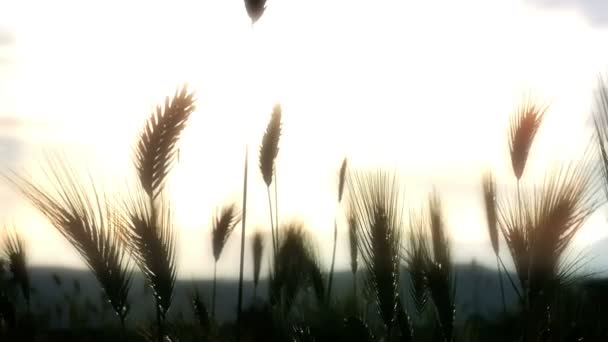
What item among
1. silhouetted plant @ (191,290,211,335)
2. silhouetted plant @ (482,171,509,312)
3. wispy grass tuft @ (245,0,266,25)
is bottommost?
silhouetted plant @ (191,290,211,335)

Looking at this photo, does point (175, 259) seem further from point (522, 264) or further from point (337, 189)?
point (337, 189)

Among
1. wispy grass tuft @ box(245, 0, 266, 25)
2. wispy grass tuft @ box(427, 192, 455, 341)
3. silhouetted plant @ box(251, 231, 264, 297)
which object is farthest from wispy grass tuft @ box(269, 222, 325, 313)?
wispy grass tuft @ box(245, 0, 266, 25)

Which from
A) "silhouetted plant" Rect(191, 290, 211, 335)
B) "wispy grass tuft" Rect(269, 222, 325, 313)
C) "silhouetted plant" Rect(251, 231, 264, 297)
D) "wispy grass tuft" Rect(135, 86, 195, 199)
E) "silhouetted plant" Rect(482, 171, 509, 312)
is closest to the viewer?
"wispy grass tuft" Rect(135, 86, 195, 199)


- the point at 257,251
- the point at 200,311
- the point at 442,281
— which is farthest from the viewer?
the point at 257,251

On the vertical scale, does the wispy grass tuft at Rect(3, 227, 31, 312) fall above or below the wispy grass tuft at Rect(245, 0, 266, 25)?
below

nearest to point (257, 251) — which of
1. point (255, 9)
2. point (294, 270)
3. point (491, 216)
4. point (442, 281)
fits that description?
point (294, 270)

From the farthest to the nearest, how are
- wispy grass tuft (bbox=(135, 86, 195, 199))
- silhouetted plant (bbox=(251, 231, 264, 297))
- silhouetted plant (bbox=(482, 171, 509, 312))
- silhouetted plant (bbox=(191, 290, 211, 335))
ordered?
silhouetted plant (bbox=(251, 231, 264, 297)) → silhouetted plant (bbox=(482, 171, 509, 312)) → silhouetted plant (bbox=(191, 290, 211, 335)) → wispy grass tuft (bbox=(135, 86, 195, 199))

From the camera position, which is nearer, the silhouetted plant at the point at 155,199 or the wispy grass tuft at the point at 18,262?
the silhouetted plant at the point at 155,199

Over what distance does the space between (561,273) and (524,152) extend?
0.48 meters

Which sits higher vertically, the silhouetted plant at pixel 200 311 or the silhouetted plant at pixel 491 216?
the silhouetted plant at pixel 491 216

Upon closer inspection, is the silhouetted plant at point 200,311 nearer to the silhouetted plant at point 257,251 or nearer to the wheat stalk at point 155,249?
the wheat stalk at point 155,249

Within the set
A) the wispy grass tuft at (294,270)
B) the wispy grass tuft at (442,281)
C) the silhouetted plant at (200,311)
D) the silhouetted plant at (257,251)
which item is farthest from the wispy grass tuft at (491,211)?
the silhouetted plant at (257,251)

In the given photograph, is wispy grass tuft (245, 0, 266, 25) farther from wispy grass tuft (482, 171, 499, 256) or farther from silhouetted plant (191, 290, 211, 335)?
wispy grass tuft (482, 171, 499, 256)

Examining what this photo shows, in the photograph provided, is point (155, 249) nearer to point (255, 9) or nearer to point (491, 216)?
point (255, 9)
